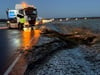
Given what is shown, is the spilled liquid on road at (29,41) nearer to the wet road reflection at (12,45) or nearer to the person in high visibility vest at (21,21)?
the wet road reflection at (12,45)

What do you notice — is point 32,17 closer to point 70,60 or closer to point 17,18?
point 17,18

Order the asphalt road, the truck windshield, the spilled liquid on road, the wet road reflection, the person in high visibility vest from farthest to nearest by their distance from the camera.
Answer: the truck windshield → the person in high visibility vest → the spilled liquid on road → the wet road reflection → the asphalt road

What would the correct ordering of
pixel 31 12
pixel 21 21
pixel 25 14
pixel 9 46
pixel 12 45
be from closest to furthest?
1. pixel 9 46
2. pixel 12 45
3. pixel 21 21
4. pixel 25 14
5. pixel 31 12

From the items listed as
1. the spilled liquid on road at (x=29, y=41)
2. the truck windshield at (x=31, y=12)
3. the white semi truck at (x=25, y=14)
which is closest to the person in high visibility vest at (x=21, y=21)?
the white semi truck at (x=25, y=14)

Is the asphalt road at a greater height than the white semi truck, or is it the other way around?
the white semi truck

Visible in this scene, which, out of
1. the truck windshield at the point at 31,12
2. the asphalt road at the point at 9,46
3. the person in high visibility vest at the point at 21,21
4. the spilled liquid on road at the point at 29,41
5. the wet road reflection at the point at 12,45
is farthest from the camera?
the truck windshield at the point at 31,12

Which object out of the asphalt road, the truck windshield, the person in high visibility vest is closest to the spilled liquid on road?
the asphalt road

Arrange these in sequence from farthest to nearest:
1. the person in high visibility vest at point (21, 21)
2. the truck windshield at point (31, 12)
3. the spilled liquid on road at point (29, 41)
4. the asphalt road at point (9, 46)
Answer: the truck windshield at point (31, 12)
the person in high visibility vest at point (21, 21)
the spilled liquid on road at point (29, 41)
the asphalt road at point (9, 46)

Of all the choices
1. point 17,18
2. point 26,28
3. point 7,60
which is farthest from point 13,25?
point 7,60

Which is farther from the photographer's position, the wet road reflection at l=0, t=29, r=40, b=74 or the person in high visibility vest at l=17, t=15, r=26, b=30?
the person in high visibility vest at l=17, t=15, r=26, b=30

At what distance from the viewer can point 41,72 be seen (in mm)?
9086

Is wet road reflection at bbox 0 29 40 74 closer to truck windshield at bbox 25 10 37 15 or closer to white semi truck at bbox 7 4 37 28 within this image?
white semi truck at bbox 7 4 37 28

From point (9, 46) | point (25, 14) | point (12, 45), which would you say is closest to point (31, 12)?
point (25, 14)

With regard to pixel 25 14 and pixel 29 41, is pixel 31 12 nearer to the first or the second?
pixel 25 14
